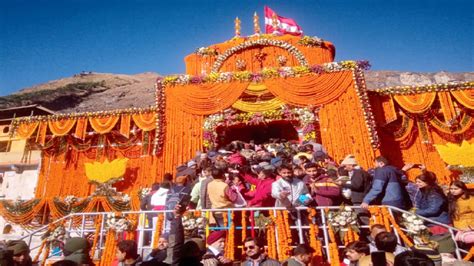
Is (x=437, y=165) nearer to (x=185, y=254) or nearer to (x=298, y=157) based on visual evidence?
(x=298, y=157)

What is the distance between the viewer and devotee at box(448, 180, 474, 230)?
5.13 metres

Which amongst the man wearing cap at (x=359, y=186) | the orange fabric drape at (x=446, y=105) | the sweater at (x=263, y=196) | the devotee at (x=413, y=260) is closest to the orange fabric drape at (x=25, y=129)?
the sweater at (x=263, y=196)

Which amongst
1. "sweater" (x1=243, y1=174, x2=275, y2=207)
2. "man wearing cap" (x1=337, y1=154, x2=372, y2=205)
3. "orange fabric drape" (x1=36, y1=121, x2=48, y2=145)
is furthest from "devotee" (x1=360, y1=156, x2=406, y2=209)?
"orange fabric drape" (x1=36, y1=121, x2=48, y2=145)

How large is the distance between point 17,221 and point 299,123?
11.9 m

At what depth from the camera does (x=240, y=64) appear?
15.9 m

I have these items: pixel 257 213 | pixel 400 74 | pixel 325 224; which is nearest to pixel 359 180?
pixel 325 224

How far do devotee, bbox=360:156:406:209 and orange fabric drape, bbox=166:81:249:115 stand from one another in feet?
26.4

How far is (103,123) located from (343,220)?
1241 cm

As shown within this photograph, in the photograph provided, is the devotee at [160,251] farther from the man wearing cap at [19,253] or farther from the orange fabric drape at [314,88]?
the orange fabric drape at [314,88]

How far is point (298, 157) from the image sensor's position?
408 inches

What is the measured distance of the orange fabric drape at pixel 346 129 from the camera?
38.8 feet

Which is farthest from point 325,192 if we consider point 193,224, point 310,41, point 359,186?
point 310,41

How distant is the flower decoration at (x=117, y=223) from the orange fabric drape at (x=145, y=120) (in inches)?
311

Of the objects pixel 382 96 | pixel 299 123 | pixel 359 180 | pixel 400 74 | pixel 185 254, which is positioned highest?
pixel 400 74
